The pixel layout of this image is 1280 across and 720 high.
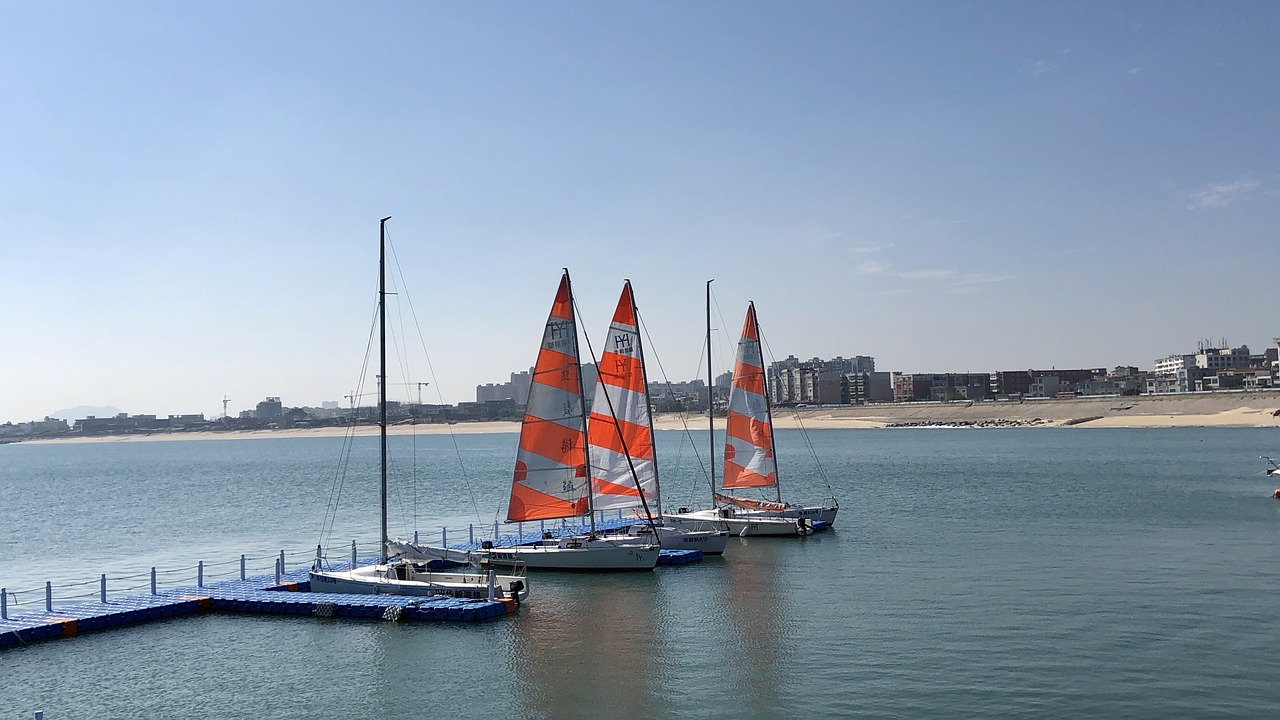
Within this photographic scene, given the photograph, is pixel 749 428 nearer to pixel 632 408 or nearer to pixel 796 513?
pixel 796 513

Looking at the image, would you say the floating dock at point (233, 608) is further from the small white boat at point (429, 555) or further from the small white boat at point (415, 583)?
the small white boat at point (429, 555)

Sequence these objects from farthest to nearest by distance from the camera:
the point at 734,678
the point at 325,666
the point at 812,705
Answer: the point at 325,666
the point at 734,678
the point at 812,705

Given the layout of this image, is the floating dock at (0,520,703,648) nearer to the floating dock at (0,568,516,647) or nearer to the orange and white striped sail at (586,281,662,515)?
the floating dock at (0,568,516,647)

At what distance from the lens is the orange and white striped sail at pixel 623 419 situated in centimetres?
3969

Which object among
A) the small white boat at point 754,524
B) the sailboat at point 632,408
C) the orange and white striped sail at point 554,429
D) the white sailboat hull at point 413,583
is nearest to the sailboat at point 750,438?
the small white boat at point 754,524

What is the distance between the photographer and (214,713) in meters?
21.3

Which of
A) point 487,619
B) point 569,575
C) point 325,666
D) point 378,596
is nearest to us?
point 325,666

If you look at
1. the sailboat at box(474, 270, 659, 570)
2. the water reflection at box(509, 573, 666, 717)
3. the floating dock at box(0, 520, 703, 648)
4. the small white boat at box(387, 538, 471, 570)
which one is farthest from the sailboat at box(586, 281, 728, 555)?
the floating dock at box(0, 520, 703, 648)

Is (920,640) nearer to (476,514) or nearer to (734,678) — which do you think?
(734,678)

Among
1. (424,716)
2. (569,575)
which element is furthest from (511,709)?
(569,575)

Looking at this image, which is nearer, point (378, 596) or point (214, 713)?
point (214, 713)

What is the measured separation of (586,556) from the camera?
123 ft

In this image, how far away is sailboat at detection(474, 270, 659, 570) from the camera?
123 ft

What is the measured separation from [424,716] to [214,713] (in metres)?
4.65
